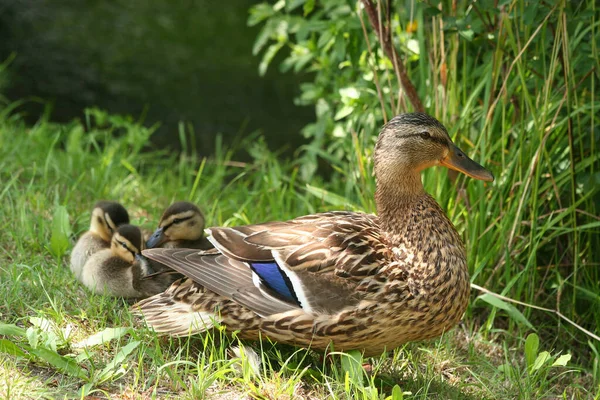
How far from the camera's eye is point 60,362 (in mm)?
3385

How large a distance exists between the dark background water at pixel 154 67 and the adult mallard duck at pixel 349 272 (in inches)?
179

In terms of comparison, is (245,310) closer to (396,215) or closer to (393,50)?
(396,215)

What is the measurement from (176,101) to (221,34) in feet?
6.12

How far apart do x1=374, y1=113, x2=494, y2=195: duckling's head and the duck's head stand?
3.41ft

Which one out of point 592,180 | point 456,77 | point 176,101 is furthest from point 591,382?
point 176,101

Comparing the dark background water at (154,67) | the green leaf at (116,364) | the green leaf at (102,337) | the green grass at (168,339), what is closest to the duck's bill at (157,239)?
the green grass at (168,339)

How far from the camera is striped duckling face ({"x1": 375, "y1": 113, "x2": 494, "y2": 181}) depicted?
387cm

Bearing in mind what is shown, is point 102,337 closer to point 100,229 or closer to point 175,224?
point 175,224

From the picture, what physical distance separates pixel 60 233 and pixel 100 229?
0.20 metres

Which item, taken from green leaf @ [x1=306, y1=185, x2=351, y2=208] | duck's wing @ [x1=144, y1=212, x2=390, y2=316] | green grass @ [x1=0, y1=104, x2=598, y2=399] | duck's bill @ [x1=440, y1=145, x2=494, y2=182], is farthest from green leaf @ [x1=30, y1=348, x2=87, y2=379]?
green leaf @ [x1=306, y1=185, x2=351, y2=208]

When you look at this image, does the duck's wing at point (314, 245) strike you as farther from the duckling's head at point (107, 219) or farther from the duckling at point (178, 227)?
the duckling's head at point (107, 219)

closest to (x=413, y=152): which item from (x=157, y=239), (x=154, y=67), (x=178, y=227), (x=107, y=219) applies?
(x=178, y=227)

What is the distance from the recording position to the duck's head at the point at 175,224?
4410 mm

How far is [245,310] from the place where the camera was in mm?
3703
